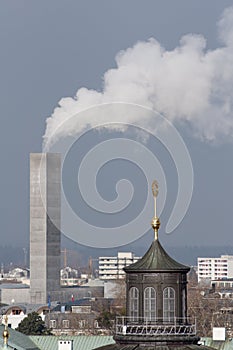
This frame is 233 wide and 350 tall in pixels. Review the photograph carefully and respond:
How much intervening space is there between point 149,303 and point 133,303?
477mm

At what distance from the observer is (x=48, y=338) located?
232 feet

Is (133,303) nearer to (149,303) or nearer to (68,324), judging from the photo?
(149,303)

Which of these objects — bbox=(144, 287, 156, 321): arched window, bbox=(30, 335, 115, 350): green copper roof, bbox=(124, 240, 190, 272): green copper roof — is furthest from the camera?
bbox=(30, 335, 115, 350): green copper roof

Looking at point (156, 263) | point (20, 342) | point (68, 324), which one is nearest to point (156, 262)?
point (156, 263)

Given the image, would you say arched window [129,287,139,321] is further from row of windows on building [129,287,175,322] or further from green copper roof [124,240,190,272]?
green copper roof [124,240,190,272]

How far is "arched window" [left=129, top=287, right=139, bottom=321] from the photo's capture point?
46.6 meters

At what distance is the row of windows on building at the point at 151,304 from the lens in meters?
46.4

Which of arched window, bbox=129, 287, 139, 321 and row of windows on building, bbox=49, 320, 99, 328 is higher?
row of windows on building, bbox=49, 320, 99, 328

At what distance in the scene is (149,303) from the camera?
46562 mm

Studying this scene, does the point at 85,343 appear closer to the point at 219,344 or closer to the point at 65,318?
the point at 219,344

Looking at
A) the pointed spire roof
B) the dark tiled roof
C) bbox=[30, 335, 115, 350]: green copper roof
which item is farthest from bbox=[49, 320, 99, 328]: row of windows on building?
the pointed spire roof

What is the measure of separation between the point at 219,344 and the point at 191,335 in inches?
695

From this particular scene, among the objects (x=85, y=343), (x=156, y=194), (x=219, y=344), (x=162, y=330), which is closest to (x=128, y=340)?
(x=162, y=330)

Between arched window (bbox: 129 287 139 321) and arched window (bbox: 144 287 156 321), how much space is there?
0.84ft
